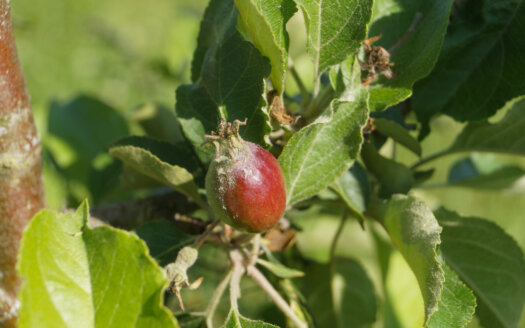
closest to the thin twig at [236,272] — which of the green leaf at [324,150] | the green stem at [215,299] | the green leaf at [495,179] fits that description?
the green stem at [215,299]

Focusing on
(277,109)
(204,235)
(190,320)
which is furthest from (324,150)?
(190,320)

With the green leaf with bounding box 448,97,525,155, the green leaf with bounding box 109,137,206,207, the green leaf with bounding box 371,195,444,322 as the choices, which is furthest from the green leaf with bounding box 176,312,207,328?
the green leaf with bounding box 448,97,525,155

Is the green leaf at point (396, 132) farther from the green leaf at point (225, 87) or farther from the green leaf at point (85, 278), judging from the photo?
the green leaf at point (85, 278)

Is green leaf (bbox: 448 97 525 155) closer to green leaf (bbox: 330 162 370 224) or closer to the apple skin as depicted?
green leaf (bbox: 330 162 370 224)

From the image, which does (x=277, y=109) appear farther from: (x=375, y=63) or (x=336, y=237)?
(x=336, y=237)

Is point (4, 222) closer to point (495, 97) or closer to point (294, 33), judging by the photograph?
point (495, 97)

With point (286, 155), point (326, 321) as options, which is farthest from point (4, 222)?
point (326, 321)

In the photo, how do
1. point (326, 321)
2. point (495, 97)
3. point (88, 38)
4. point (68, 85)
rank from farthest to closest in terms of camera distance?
Result: point (88, 38), point (68, 85), point (326, 321), point (495, 97)
